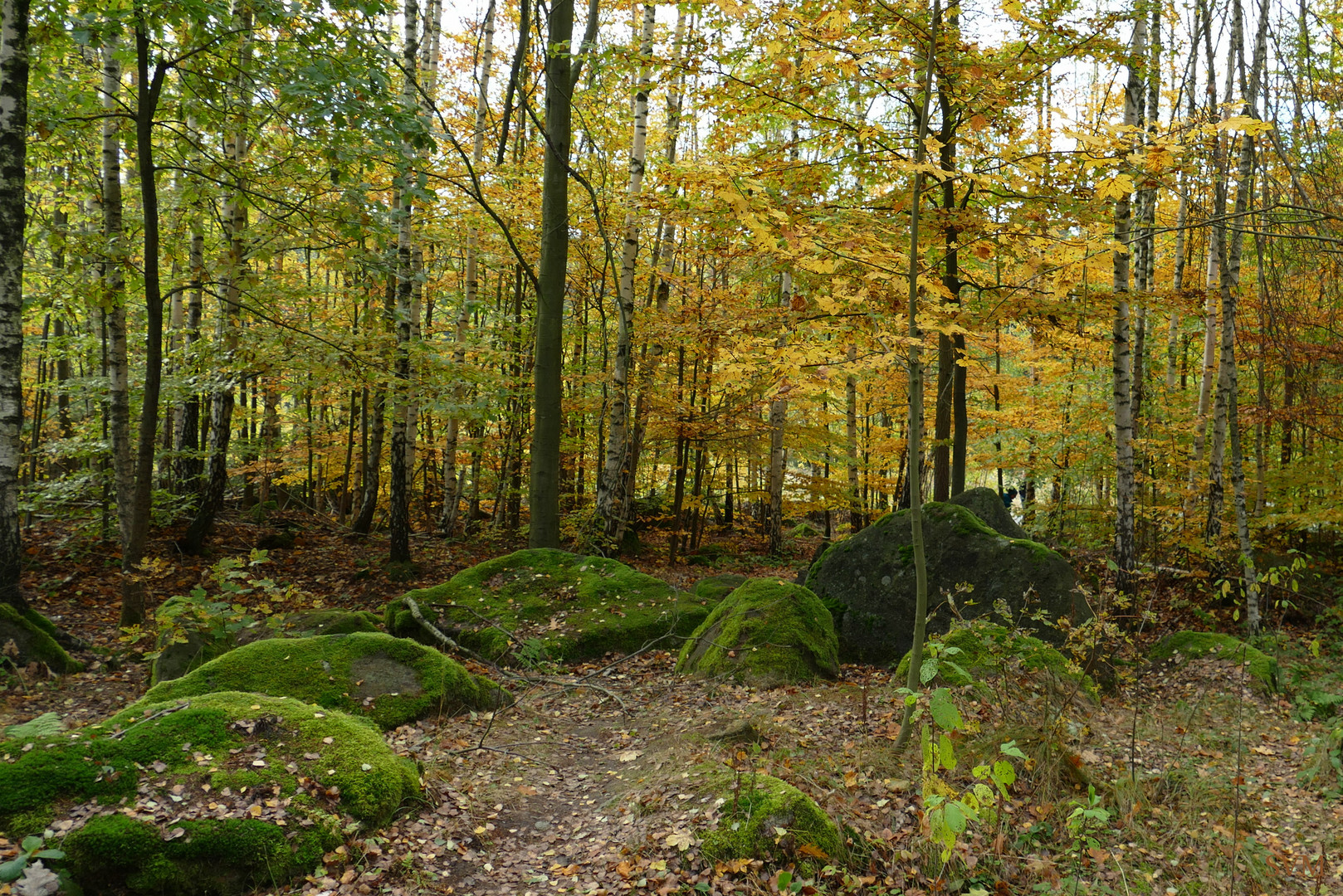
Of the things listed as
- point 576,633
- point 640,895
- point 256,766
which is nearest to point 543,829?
point 640,895

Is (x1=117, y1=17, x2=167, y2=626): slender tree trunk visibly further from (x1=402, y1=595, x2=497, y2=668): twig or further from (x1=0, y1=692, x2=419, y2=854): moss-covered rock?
(x1=0, y1=692, x2=419, y2=854): moss-covered rock

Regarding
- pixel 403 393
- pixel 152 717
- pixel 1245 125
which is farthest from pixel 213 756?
pixel 403 393

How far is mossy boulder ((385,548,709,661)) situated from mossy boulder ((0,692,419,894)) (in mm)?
3199

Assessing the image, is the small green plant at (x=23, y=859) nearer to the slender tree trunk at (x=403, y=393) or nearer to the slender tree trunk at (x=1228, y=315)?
the slender tree trunk at (x=403, y=393)

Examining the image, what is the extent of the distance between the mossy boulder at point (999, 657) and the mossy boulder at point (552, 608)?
8.63 ft

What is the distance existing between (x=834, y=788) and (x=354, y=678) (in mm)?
3353

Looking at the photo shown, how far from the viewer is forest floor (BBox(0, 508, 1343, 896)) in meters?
3.25

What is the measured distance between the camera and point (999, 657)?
16.5 ft

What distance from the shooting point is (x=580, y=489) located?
16.7m

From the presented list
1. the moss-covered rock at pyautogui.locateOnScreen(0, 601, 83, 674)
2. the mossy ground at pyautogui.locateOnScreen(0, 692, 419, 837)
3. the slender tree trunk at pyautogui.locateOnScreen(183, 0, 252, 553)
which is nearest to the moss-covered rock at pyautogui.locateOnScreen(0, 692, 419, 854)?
the mossy ground at pyautogui.locateOnScreen(0, 692, 419, 837)

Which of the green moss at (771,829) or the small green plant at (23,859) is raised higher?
the small green plant at (23,859)

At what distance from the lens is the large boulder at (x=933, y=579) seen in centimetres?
706

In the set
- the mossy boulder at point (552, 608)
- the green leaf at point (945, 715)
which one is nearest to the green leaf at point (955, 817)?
the green leaf at point (945, 715)

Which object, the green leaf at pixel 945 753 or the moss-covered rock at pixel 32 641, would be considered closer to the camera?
the green leaf at pixel 945 753
